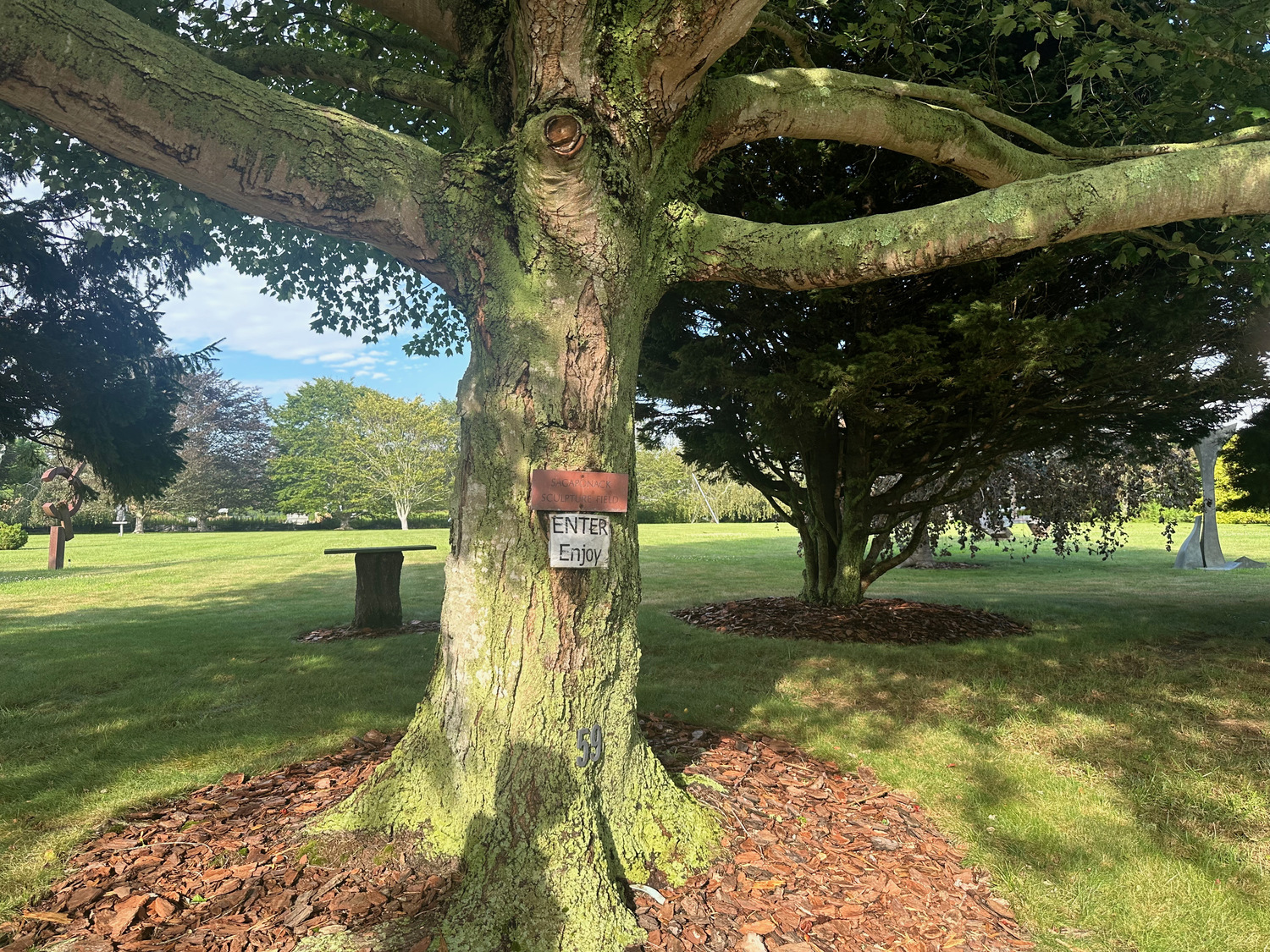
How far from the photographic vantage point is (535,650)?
105 inches

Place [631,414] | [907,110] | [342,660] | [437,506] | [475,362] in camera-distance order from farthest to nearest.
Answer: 1. [437,506]
2. [342,660]
3. [907,110]
4. [631,414]
5. [475,362]

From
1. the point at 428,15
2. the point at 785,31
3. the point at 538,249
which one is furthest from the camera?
the point at 785,31

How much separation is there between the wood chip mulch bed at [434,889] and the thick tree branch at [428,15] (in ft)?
11.9

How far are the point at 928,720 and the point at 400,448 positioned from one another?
42757 mm

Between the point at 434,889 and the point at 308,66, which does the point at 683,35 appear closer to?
the point at 308,66

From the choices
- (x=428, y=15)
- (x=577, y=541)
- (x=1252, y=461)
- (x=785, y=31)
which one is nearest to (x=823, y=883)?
(x=577, y=541)

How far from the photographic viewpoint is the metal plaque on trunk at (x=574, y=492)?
105 inches

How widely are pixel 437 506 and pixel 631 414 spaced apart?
45819 mm

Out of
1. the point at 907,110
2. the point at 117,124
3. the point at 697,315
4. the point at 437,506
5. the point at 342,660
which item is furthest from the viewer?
the point at 437,506

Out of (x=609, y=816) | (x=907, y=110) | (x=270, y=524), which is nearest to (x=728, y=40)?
(x=907, y=110)

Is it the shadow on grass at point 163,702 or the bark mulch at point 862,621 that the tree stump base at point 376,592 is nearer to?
the shadow on grass at point 163,702

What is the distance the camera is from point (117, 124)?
2.42 meters

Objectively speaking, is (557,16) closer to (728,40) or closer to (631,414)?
(728,40)

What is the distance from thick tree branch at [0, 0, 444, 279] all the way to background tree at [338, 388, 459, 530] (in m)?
42.3
